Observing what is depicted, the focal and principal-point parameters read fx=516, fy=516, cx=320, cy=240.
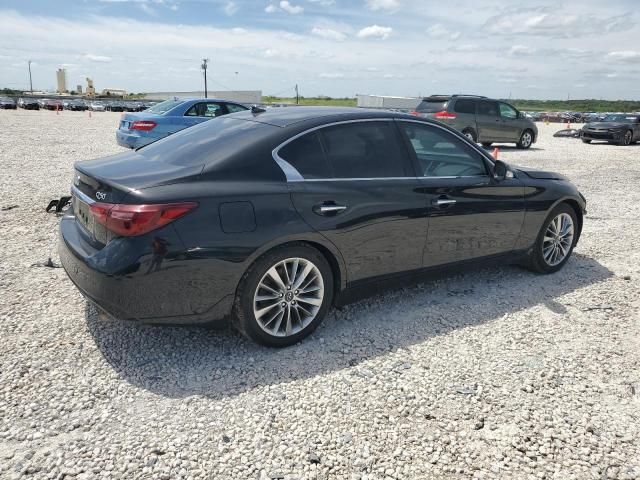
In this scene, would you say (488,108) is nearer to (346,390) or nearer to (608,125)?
(608,125)

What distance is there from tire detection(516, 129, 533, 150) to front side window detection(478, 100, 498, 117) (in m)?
1.75

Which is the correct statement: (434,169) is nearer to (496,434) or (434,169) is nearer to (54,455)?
(496,434)

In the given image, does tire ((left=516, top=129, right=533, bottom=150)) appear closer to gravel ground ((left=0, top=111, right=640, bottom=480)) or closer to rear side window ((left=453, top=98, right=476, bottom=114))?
rear side window ((left=453, top=98, right=476, bottom=114))

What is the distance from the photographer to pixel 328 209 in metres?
3.57

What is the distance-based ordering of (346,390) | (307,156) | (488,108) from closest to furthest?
(346,390) → (307,156) → (488,108)

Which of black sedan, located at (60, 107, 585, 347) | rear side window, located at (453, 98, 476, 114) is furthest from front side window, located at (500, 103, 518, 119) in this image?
black sedan, located at (60, 107, 585, 347)

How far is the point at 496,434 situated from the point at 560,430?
0.38 meters

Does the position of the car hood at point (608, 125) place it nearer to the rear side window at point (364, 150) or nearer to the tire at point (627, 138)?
the tire at point (627, 138)

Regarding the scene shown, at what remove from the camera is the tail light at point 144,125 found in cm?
1193

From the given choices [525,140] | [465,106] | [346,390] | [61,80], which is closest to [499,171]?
[346,390]

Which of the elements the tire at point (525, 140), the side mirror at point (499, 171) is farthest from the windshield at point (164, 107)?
the tire at point (525, 140)

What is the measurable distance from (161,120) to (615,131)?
18.5 m

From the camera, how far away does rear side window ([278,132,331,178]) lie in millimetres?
3590

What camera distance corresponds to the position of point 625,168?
13.8 meters
